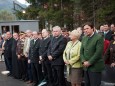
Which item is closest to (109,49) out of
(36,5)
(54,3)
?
(54,3)

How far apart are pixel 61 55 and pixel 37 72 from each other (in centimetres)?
188

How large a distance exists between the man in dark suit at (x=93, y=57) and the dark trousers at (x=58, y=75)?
6.66ft

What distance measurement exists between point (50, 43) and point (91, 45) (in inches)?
109

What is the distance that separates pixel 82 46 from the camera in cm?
918

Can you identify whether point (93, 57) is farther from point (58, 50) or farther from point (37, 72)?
point (37, 72)

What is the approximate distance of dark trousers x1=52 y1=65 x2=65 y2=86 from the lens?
431 inches

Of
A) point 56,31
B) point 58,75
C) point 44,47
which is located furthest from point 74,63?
point 44,47

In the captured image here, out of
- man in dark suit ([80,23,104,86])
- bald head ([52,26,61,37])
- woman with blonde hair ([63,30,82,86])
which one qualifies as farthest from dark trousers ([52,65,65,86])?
man in dark suit ([80,23,104,86])

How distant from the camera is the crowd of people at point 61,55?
29.1ft

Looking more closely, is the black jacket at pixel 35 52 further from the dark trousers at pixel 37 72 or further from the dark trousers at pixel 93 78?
the dark trousers at pixel 93 78

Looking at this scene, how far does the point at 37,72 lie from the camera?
1254 centimetres

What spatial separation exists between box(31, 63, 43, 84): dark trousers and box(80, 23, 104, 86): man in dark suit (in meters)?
3.69

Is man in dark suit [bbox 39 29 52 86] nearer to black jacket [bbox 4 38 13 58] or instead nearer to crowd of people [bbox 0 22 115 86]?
crowd of people [bbox 0 22 115 86]

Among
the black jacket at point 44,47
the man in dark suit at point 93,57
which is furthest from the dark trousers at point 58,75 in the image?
the man in dark suit at point 93,57
